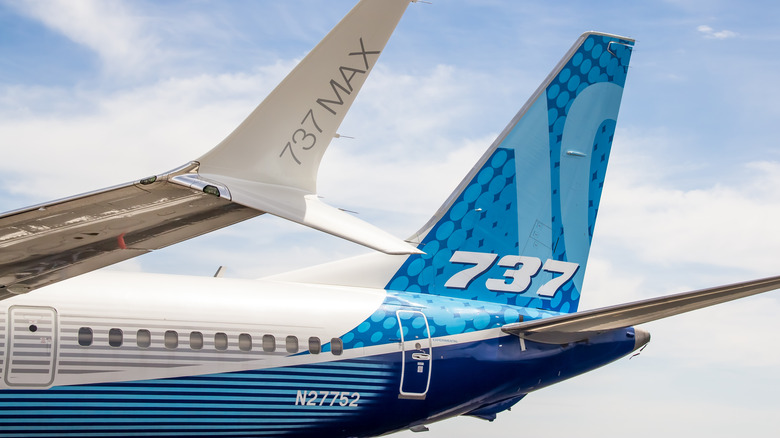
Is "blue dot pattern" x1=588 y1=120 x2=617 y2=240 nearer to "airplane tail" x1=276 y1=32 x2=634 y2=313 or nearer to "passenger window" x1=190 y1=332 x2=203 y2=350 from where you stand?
"airplane tail" x1=276 y1=32 x2=634 y2=313

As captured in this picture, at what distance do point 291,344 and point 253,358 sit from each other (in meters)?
0.55

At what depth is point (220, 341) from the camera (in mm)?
11258

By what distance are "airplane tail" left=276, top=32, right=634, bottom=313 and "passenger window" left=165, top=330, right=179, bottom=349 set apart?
273 centimetres

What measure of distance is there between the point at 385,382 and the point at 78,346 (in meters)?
4.05

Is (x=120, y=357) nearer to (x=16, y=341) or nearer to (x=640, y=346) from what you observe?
(x=16, y=341)

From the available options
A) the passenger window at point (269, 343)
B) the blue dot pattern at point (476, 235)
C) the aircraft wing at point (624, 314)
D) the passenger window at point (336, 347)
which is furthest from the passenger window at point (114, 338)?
the aircraft wing at point (624, 314)

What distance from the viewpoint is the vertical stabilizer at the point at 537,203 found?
14055 mm

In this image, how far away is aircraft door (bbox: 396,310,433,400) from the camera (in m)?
12.2

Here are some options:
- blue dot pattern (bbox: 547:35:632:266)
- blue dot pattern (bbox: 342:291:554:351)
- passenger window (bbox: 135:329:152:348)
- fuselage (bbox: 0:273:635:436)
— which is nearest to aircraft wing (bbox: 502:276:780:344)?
fuselage (bbox: 0:273:635:436)

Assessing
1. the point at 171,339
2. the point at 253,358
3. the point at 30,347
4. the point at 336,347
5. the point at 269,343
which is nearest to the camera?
the point at 30,347

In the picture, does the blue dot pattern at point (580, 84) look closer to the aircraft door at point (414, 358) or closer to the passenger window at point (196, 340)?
the aircraft door at point (414, 358)

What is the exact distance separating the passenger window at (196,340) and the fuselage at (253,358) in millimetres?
14

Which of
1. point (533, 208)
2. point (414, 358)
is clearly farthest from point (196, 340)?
point (533, 208)

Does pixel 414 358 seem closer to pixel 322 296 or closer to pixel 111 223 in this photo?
pixel 322 296
